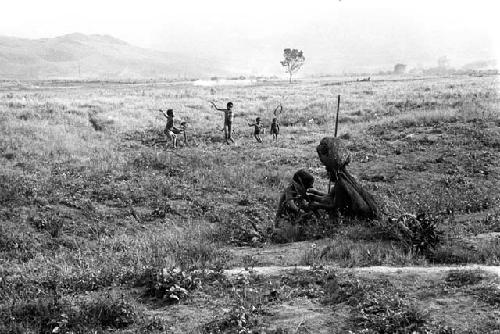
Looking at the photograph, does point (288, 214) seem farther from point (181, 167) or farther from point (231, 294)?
point (181, 167)

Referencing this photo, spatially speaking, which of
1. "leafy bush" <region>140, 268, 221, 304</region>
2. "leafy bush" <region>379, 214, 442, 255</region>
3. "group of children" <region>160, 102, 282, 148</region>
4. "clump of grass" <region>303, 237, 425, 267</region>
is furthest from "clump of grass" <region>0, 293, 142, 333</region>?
"group of children" <region>160, 102, 282, 148</region>

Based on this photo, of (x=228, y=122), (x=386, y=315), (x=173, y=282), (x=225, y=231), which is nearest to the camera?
(x=386, y=315)

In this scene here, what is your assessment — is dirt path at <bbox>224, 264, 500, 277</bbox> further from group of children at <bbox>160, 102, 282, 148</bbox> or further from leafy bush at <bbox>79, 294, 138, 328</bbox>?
group of children at <bbox>160, 102, 282, 148</bbox>

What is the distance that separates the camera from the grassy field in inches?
243

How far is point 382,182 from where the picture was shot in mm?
16938

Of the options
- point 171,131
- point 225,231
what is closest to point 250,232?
point 225,231

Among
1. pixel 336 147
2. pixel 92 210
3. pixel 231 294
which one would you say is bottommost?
pixel 92 210

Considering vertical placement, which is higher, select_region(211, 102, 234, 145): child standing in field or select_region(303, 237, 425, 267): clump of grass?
select_region(211, 102, 234, 145): child standing in field

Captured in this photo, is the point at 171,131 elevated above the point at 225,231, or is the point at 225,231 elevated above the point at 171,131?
the point at 171,131

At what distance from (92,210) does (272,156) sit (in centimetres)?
989

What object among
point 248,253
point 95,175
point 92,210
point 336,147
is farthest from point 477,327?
point 95,175

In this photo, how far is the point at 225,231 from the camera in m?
11.1

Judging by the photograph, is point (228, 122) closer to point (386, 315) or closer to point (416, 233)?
point (416, 233)

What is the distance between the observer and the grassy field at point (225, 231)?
20.2ft
